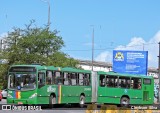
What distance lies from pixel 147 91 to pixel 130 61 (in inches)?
466

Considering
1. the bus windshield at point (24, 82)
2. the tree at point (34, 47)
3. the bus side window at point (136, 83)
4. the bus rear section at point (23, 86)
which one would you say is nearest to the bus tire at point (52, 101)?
the bus rear section at point (23, 86)

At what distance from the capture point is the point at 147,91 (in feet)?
125

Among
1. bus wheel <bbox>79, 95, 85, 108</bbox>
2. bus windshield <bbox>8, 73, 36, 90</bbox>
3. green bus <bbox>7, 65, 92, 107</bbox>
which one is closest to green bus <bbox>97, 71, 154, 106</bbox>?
bus wheel <bbox>79, 95, 85, 108</bbox>

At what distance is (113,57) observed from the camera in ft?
166

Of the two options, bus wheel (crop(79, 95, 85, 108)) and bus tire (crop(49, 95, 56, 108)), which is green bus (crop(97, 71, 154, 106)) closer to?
bus wheel (crop(79, 95, 85, 108))

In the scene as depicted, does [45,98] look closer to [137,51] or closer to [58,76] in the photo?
[58,76]

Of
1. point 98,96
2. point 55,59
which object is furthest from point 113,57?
point 98,96

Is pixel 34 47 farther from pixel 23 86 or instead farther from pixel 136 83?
pixel 23 86

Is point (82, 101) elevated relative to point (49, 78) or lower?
lower

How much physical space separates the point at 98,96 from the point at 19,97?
8479 mm

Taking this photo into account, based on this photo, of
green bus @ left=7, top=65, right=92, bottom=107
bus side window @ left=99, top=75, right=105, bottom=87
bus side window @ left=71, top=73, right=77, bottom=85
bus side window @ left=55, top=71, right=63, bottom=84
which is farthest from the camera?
bus side window @ left=99, top=75, right=105, bottom=87

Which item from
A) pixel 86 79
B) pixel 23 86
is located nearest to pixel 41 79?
pixel 23 86

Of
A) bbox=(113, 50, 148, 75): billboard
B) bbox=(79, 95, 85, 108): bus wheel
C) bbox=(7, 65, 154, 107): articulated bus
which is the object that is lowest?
bbox=(79, 95, 85, 108): bus wheel

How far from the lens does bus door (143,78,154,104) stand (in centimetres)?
3777
